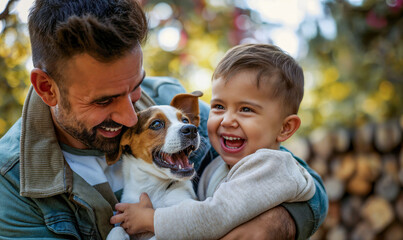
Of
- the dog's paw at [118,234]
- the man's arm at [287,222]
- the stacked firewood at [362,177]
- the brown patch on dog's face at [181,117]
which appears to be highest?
the brown patch on dog's face at [181,117]

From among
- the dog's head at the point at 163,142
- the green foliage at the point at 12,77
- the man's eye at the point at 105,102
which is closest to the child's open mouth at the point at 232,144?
the dog's head at the point at 163,142

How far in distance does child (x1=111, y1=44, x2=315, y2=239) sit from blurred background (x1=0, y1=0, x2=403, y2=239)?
4.93 ft

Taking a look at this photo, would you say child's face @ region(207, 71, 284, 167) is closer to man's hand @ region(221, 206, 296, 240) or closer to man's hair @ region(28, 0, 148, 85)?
man's hand @ region(221, 206, 296, 240)

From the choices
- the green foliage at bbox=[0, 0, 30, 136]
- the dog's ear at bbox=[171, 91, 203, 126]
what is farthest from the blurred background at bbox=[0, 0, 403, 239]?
the dog's ear at bbox=[171, 91, 203, 126]

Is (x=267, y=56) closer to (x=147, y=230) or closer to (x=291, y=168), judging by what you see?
(x=291, y=168)

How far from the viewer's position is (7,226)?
67.3 inches

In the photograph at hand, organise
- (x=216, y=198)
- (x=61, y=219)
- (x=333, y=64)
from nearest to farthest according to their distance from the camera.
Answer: (x=216, y=198) → (x=61, y=219) → (x=333, y=64)

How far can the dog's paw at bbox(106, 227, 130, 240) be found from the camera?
5.74 feet

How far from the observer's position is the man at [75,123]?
1725mm

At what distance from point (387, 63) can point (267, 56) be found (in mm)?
2814

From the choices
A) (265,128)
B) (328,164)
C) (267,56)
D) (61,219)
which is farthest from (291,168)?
(328,164)

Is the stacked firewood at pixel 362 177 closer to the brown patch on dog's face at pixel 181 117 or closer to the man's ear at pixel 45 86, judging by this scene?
the brown patch on dog's face at pixel 181 117

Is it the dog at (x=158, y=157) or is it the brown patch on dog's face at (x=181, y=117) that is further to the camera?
the brown patch on dog's face at (x=181, y=117)

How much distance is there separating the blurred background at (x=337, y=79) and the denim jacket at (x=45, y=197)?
4.85 feet
